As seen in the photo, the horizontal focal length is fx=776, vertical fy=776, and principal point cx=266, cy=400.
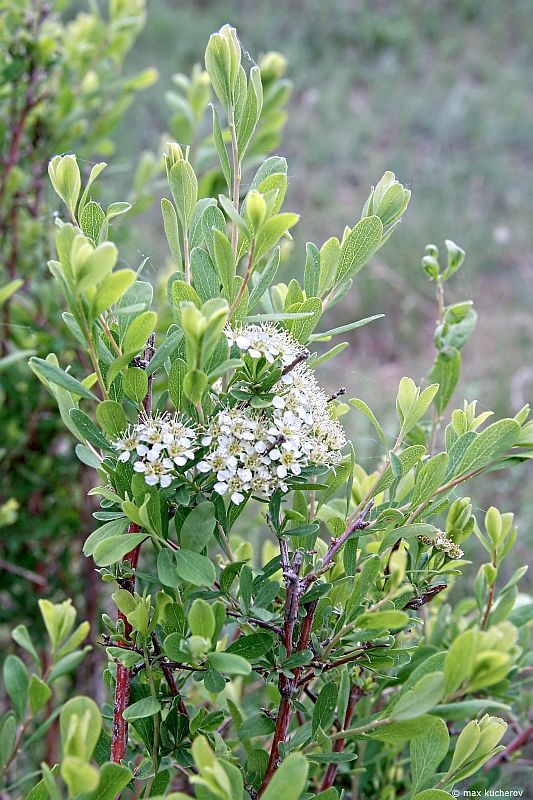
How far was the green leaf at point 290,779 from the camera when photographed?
484 millimetres

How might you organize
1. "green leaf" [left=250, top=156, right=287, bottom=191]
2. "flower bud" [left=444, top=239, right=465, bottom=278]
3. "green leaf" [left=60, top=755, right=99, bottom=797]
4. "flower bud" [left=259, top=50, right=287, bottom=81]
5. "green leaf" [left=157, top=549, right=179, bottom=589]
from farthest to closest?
"flower bud" [left=259, top=50, right=287, bottom=81] < "flower bud" [left=444, top=239, right=465, bottom=278] < "green leaf" [left=250, top=156, right=287, bottom=191] < "green leaf" [left=157, top=549, right=179, bottom=589] < "green leaf" [left=60, top=755, right=99, bottom=797]

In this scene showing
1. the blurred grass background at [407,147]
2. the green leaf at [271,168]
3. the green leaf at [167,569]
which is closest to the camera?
the green leaf at [167,569]

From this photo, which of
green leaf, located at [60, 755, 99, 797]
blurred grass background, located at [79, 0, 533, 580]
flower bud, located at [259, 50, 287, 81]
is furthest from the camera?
blurred grass background, located at [79, 0, 533, 580]

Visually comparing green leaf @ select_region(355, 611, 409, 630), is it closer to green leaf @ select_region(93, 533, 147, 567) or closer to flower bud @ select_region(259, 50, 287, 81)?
green leaf @ select_region(93, 533, 147, 567)

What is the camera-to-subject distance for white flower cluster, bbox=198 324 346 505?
1.90ft

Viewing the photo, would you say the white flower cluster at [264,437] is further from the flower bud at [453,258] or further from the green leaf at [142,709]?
the flower bud at [453,258]

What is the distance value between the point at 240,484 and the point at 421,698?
19 cm

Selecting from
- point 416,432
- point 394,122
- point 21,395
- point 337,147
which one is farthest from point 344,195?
point 416,432

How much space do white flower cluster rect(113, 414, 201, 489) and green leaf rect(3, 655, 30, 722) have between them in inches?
10.9

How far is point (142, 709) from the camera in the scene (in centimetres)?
59

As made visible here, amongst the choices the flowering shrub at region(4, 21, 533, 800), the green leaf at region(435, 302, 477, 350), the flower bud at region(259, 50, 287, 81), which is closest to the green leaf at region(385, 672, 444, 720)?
the flowering shrub at region(4, 21, 533, 800)

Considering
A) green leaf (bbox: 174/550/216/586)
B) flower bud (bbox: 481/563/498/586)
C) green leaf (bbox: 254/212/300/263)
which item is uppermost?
green leaf (bbox: 254/212/300/263)

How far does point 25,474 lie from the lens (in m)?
1.60

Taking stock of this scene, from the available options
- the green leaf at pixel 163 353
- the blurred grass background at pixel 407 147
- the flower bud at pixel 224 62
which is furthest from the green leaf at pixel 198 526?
the blurred grass background at pixel 407 147
